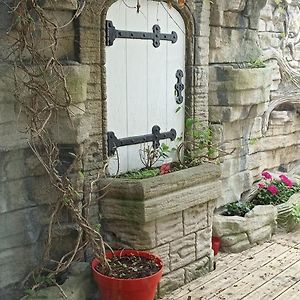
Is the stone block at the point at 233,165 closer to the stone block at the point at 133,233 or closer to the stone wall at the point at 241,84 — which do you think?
the stone wall at the point at 241,84

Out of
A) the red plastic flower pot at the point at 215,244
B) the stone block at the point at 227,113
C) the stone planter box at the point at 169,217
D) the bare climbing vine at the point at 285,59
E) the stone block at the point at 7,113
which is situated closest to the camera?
the stone block at the point at 7,113

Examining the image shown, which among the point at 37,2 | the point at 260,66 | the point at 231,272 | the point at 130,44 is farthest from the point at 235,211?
the point at 37,2

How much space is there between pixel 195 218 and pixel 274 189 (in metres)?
1.82

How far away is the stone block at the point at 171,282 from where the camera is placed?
3812 mm

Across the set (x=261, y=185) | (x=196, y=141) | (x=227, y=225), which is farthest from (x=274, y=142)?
(x=196, y=141)

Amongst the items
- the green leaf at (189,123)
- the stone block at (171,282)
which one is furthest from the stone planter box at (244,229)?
the green leaf at (189,123)

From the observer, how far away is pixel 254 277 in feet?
13.6

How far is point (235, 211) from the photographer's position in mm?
5031

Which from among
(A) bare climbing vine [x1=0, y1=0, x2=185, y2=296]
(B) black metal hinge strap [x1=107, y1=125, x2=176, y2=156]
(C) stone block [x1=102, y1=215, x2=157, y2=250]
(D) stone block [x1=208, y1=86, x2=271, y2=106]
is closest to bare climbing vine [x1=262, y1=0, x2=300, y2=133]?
(D) stone block [x1=208, y1=86, x2=271, y2=106]

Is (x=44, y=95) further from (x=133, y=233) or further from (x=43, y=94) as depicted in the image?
(x=133, y=233)

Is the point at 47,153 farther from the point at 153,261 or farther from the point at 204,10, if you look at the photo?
the point at 204,10

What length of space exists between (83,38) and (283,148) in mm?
3848

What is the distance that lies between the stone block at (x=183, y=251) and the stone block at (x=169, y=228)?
6 cm

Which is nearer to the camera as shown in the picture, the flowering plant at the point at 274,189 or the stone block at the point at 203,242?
the stone block at the point at 203,242
